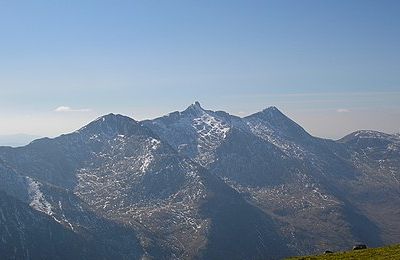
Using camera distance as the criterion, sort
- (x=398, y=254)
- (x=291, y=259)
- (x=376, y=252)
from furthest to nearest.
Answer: (x=291, y=259) < (x=376, y=252) < (x=398, y=254)

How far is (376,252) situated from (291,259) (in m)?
14.8

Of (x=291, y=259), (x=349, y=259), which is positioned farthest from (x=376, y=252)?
(x=291, y=259)

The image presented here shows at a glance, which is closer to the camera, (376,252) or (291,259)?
(376,252)

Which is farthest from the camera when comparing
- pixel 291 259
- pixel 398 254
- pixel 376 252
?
pixel 291 259

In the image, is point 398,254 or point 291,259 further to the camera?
point 291,259

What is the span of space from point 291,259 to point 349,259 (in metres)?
12.9

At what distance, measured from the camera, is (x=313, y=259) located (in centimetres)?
8144

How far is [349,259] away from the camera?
76688 mm

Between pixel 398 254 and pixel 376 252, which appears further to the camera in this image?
pixel 376 252

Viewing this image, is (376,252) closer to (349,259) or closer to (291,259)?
(349,259)

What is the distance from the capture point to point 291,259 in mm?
87062

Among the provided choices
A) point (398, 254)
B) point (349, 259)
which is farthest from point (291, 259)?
point (398, 254)

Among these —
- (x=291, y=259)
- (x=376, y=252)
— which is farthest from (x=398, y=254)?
(x=291, y=259)

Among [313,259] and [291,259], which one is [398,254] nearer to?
[313,259]
